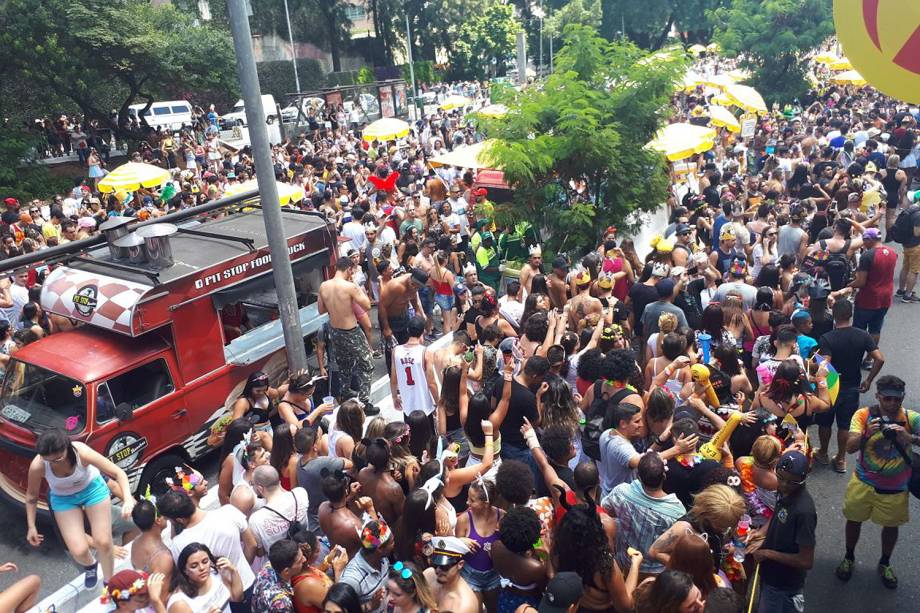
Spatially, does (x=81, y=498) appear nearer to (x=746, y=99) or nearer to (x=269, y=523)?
(x=269, y=523)

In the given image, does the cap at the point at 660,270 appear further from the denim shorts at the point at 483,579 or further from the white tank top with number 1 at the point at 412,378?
the denim shorts at the point at 483,579

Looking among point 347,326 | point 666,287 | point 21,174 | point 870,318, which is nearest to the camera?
point 666,287

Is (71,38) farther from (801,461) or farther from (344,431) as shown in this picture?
(801,461)

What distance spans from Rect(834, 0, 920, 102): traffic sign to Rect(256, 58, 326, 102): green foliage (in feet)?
141

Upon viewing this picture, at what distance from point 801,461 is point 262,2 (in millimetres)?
45342

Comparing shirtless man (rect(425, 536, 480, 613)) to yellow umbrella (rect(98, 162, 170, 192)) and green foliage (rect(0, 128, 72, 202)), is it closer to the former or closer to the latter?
yellow umbrella (rect(98, 162, 170, 192))

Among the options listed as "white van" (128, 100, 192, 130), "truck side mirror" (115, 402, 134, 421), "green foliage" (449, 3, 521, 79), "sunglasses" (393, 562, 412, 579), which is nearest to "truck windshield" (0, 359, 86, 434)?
"truck side mirror" (115, 402, 134, 421)

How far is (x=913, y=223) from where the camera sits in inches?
403

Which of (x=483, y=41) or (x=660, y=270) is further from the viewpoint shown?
(x=483, y=41)

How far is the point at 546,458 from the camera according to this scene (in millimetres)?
4852

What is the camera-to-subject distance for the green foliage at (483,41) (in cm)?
4575

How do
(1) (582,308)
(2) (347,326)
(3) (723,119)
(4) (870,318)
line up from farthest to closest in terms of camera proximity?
(3) (723,119) → (4) (870,318) → (2) (347,326) → (1) (582,308)

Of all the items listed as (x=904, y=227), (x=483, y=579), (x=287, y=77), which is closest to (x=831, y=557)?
(x=483, y=579)

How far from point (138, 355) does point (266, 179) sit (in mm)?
2037
